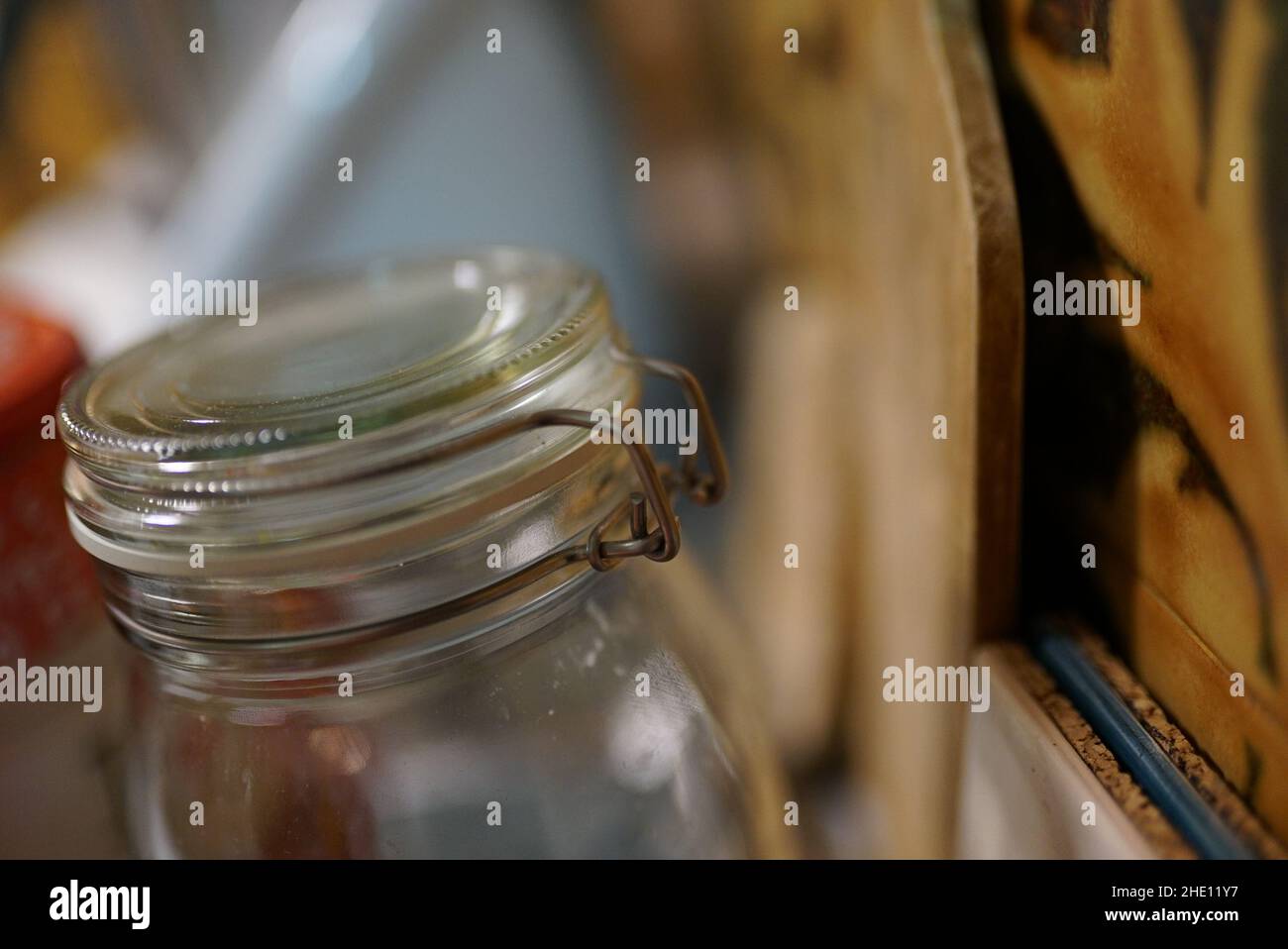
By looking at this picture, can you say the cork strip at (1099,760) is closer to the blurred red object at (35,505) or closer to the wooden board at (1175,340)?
the wooden board at (1175,340)

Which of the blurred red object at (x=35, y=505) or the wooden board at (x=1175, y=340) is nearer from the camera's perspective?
the wooden board at (x=1175, y=340)

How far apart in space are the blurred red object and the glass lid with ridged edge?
6cm

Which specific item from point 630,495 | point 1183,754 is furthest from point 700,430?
point 1183,754

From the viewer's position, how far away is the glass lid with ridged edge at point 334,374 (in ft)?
0.76

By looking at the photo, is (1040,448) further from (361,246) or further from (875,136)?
(361,246)

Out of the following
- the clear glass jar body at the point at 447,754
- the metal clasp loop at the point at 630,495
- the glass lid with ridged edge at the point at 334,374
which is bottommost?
the clear glass jar body at the point at 447,754

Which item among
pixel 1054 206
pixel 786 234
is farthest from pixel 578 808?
pixel 786 234

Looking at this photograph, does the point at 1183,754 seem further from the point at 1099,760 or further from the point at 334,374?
the point at 334,374

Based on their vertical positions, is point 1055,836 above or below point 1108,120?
below

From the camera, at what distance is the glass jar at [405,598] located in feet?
0.77

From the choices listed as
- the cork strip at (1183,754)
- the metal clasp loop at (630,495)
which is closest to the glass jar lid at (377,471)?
the metal clasp loop at (630,495)

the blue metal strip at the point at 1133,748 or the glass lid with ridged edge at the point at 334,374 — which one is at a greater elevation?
the glass lid with ridged edge at the point at 334,374
